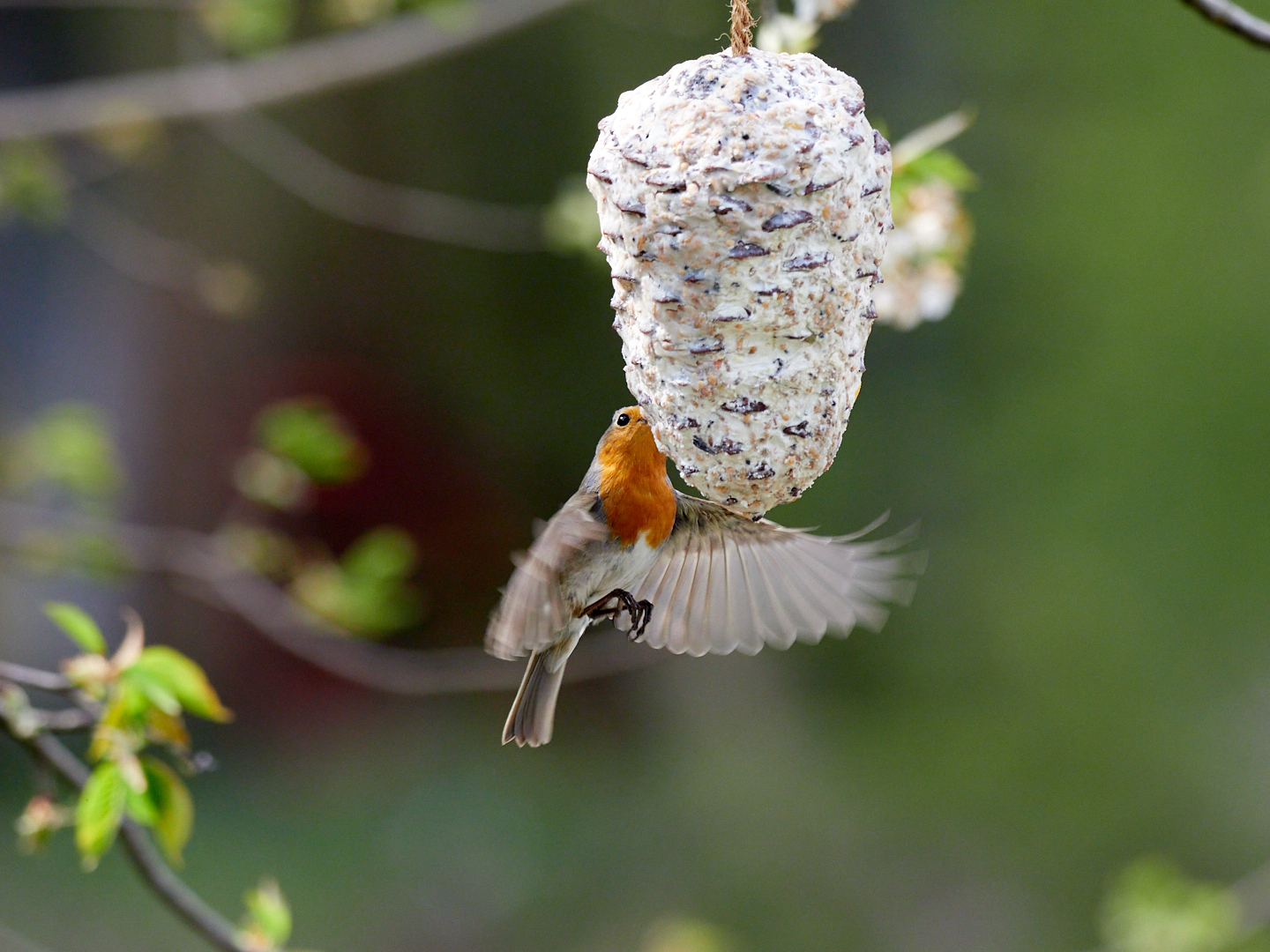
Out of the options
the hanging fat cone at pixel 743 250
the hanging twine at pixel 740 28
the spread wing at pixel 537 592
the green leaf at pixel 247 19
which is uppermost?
the hanging twine at pixel 740 28

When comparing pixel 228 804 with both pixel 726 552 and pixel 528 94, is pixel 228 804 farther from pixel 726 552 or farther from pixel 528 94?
pixel 726 552

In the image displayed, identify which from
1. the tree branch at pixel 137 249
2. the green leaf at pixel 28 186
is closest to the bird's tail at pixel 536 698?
the green leaf at pixel 28 186

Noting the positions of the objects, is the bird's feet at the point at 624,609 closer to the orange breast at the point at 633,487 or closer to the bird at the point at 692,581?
the bird at the point at 692,581

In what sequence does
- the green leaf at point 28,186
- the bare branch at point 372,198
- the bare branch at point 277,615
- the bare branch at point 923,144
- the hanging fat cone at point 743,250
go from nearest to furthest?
the hanging fat cone at point 743,250 < the bare branch at point 923,144 < the bare branch at point 277,615 < the green leaf at point 28,186 < the bare branch at point 372,198

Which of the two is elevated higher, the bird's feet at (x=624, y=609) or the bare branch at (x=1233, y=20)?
the bare branch at (x=1233, y=20)

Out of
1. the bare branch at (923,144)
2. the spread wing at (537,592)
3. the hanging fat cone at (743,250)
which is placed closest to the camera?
the hanging fat cone at (743,250)

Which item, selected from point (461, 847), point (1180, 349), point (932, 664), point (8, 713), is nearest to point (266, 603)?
point (8, 713)

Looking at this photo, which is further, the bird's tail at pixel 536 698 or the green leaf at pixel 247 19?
the green leaf at pixel 247 19
